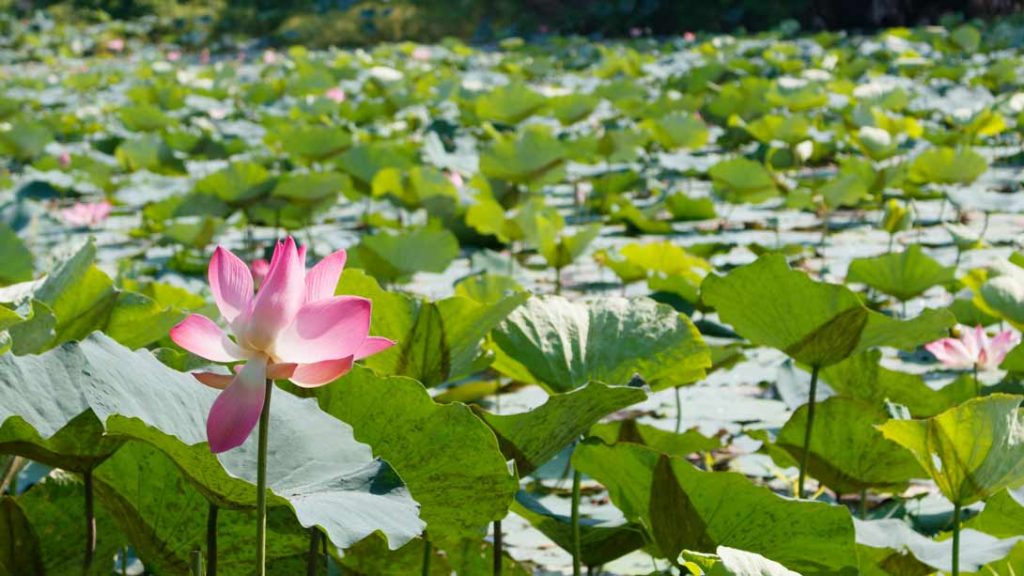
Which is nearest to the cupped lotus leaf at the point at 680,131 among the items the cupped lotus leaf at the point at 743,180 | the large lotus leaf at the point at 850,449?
the cupped lotus leaf at the point at 743,180

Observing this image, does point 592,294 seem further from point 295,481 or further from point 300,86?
point 300,86

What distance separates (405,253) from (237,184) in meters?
0.73

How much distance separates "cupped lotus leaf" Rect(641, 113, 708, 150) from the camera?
349 cm

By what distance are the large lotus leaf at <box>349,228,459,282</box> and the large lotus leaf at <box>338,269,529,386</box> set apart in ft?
2.87

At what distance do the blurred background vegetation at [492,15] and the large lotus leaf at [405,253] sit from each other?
28.1ft

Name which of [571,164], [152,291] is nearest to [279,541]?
[152,291]

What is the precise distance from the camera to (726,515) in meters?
0.93

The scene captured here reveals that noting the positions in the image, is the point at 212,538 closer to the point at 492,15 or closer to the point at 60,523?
the point at 60,523

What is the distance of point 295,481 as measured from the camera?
752mm

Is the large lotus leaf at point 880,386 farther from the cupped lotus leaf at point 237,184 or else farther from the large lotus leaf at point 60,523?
the cupped lotus leaf at point 237,184

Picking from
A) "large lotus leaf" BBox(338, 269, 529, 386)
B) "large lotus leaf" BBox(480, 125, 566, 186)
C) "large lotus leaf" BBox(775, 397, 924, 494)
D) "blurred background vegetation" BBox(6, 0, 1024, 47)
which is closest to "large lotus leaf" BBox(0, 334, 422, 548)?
"large lotus leaf" BBox(338, 269, 529, 386)

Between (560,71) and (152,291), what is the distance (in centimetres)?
655

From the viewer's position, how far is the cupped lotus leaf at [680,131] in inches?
137

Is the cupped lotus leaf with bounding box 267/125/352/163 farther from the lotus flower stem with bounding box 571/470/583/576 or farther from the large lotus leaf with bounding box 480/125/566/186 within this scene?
the lotus flower stem with bounding box 571/470/583/576
